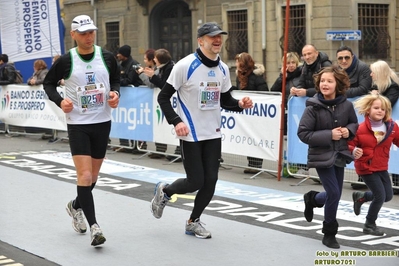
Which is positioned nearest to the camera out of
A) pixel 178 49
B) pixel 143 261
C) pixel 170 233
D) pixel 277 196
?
pixel 143 261

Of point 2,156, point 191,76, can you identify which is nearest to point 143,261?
point 191,76

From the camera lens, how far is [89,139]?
724cm

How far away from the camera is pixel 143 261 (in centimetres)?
662

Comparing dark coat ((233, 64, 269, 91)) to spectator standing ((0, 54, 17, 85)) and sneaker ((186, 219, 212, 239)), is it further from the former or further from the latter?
spectator standing ((0, 54, 17, 85))

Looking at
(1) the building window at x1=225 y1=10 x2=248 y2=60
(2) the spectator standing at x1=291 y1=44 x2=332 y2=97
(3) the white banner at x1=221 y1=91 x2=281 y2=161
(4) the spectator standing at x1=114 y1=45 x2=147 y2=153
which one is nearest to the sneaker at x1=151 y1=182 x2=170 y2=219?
(2) the spectator standing at x1=291 y1=44 x2=332 y2=97

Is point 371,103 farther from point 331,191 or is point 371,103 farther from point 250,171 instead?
point 250,171

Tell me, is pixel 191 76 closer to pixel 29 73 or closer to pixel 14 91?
pixel 14 91

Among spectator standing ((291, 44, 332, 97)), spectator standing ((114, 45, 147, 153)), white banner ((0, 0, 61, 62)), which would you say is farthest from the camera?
white banner ((0, 0, 61, 62))

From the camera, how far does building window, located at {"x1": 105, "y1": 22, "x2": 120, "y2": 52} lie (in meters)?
34.4

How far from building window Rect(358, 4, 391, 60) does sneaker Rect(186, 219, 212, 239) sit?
742 inches

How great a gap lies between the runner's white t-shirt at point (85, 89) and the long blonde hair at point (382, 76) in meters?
3.71

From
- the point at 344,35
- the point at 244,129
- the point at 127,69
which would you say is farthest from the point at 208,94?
the point at 344,35

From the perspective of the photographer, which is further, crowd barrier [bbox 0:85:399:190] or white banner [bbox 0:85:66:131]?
white banner [bbox 0:85:66:131]

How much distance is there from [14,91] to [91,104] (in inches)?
422
